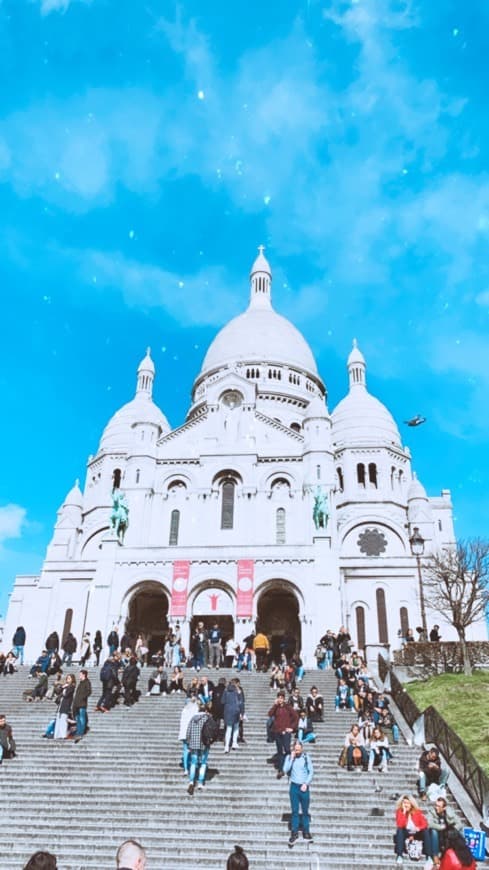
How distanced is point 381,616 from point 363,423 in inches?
658

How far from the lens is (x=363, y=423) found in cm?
5262

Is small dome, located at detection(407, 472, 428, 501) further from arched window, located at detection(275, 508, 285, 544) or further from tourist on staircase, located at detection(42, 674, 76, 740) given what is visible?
tourist on staircase, located at detection(42, 674, 76, 740)

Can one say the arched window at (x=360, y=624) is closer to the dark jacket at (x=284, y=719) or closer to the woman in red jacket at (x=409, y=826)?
the dark jacket at (x=284, y=719)

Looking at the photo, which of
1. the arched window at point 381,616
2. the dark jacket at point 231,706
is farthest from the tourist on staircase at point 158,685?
the arched window at point 381,616

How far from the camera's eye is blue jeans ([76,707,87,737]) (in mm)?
17219

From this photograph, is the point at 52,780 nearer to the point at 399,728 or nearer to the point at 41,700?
the point at 41,700

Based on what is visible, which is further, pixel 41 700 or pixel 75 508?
pixel 75 508

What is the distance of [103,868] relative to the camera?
1111 centimetres

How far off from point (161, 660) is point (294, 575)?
10.5m

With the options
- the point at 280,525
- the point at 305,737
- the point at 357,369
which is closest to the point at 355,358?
the point at 357,369

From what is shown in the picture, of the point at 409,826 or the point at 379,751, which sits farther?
the point at 379,751

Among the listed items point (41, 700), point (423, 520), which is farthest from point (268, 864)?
point (423, 520)

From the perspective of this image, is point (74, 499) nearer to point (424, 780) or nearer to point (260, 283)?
point (260, 283)

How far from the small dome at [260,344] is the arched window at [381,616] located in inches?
924
